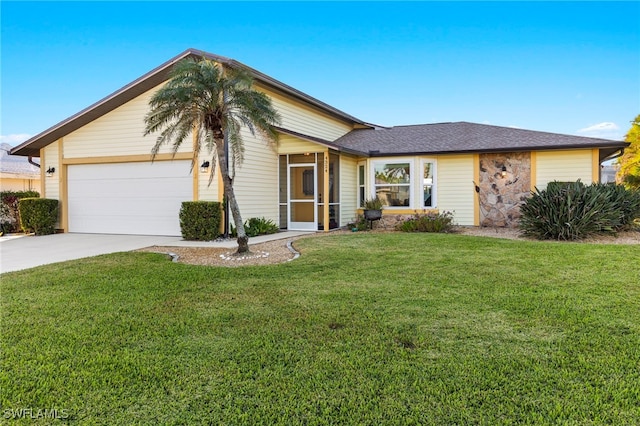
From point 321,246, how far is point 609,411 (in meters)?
7.19

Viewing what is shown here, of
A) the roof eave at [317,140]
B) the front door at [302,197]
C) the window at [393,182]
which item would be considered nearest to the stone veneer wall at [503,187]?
the window at [393,182]

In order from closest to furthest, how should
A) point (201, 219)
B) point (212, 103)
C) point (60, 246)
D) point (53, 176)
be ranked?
point (212, 103) → point (60, 246) → point (201, 219) → point (53, 176)

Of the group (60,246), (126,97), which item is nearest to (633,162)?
(126,97)

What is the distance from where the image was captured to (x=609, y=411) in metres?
2.50

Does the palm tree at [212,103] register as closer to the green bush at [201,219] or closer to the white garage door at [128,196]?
the green bush at [201,219]

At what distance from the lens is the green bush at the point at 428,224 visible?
41.8 ft

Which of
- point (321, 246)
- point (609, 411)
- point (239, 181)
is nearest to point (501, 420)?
point (609, 411)

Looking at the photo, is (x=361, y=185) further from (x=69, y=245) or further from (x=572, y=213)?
(x=69, y=245)

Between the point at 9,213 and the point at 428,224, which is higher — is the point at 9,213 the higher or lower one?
the higher one

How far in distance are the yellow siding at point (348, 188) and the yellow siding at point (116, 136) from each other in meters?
5.48

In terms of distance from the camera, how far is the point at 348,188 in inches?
587

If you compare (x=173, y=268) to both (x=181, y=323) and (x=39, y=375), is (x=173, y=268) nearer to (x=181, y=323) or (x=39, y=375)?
(x=181, y=323)

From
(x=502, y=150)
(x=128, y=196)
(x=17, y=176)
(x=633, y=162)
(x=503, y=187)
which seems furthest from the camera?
(x=17, y=176)

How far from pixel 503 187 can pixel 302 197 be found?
708 centimetres
